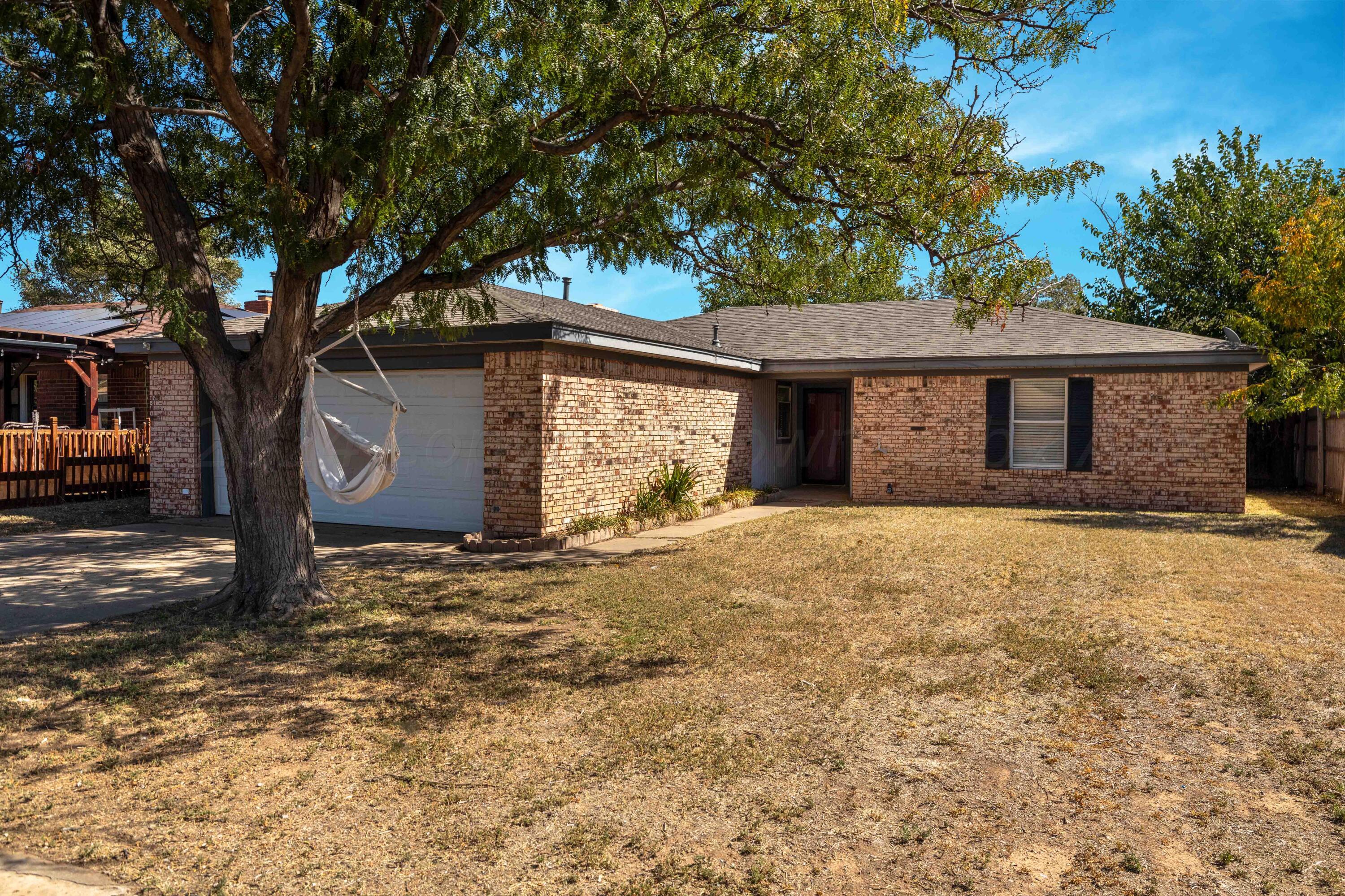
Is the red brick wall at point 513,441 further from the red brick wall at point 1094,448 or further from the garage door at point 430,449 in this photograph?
the red brick wall at point 1094,448

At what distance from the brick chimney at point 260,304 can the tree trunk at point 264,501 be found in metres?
12.4

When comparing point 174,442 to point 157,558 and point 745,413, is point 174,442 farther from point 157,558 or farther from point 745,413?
point 745,413

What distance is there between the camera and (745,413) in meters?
17.5

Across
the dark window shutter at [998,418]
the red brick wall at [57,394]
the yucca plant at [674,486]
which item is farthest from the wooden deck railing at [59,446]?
the dark window shutter at [998,418]

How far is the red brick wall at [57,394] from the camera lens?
71.4ft

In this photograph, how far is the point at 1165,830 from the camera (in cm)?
374

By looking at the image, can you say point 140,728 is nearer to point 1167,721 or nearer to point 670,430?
point 1167,721

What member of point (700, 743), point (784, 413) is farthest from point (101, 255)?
point (784, 413)

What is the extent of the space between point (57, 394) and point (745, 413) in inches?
666

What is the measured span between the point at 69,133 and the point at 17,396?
18.0 meters

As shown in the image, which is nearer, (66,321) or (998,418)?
(998,418)

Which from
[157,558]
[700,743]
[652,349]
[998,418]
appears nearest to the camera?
[700,743]

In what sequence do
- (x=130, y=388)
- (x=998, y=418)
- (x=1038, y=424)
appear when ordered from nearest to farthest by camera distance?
1. (x=1038, y=424)
2. (x=998, y=418)
3. (x=130, y=388)

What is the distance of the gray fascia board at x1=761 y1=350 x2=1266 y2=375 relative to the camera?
14.7 meters
